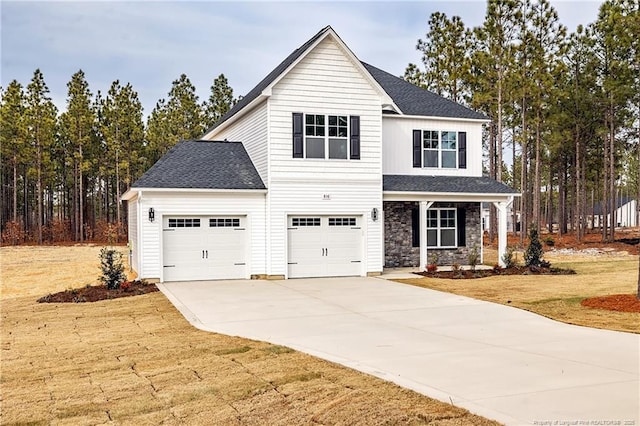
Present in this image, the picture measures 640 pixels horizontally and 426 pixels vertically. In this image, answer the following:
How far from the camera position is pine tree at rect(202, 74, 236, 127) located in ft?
163

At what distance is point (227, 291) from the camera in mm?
16438

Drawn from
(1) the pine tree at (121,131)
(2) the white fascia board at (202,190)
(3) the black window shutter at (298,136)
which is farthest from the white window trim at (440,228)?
(1) the pine tree at (121,131)

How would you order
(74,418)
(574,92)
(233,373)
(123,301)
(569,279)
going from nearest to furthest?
(74,418) < (233,373) < (123,301) < (569,279) < (574,92)

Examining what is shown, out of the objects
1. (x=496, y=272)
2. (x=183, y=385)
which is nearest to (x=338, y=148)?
(x=496, y=272)

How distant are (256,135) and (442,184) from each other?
7.13 metres

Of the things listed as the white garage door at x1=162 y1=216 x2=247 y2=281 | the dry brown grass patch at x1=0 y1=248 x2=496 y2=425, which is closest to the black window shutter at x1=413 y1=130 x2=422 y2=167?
the white garage door at x1=162 y1=216 x2=247 y2=281

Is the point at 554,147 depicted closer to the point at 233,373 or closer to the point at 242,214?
the point at 242,214

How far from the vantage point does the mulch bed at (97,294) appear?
15688 millimetres

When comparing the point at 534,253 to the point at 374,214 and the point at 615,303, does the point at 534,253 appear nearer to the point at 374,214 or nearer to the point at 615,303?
the point at 374,214

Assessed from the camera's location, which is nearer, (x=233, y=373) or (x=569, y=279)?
(x=233, y=373)

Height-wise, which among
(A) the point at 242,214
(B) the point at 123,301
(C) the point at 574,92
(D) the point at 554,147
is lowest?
(B) the point at 123,301

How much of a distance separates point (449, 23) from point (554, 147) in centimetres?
1057

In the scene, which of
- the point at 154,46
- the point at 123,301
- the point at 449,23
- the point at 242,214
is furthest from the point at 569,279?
the point at 449,23

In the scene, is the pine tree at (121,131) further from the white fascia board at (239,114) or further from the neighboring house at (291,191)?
the neighboring house at (291,191)
